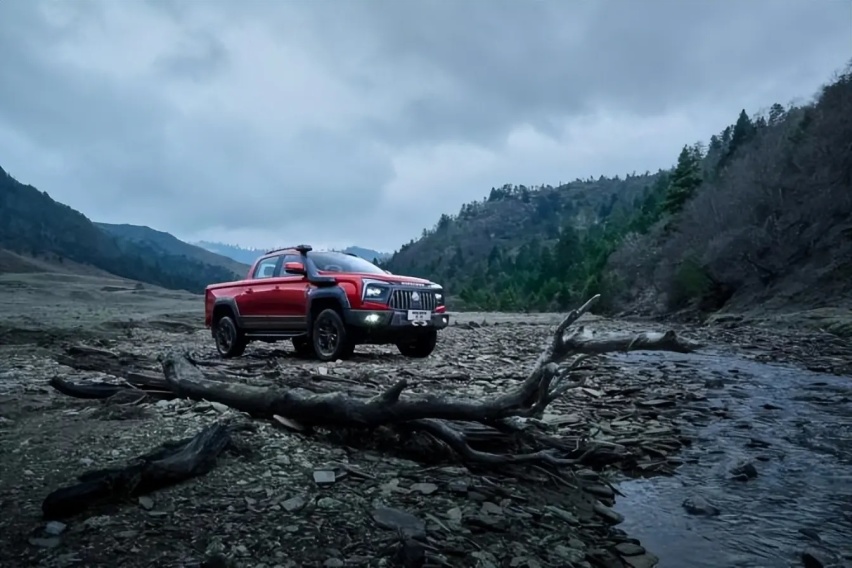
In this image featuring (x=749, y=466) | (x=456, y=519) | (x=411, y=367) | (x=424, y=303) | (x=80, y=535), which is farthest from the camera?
(x=424, y=303)

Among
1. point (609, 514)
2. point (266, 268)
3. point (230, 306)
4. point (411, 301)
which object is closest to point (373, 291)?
point (411, 301)

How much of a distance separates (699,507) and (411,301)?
6.79m

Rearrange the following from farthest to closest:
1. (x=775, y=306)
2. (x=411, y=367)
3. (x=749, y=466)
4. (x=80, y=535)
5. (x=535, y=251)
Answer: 1. (x=535, y=251)
2. (x=775, y=306)
3. (x=411, y=367)
4. (x=749, y=466)
5. (x=80, y=535)

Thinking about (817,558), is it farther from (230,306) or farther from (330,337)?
(230,306)

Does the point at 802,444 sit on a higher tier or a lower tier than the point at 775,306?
lower

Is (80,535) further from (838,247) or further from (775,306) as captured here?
(838,247)

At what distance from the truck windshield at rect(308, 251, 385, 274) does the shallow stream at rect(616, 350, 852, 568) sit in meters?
6.21

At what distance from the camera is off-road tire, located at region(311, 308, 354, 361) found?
10.1 m

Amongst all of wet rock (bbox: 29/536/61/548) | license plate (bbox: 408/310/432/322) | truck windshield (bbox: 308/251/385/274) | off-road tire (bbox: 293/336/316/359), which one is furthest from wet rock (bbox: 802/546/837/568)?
off-road tire (bbox: 293/336/316/359)

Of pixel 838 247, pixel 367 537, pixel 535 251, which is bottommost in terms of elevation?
pixel 367 537

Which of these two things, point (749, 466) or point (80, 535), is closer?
point (80, 535)

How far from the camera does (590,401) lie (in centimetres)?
772

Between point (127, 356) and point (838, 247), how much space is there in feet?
122

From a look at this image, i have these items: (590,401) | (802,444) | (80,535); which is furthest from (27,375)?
(802,444)
